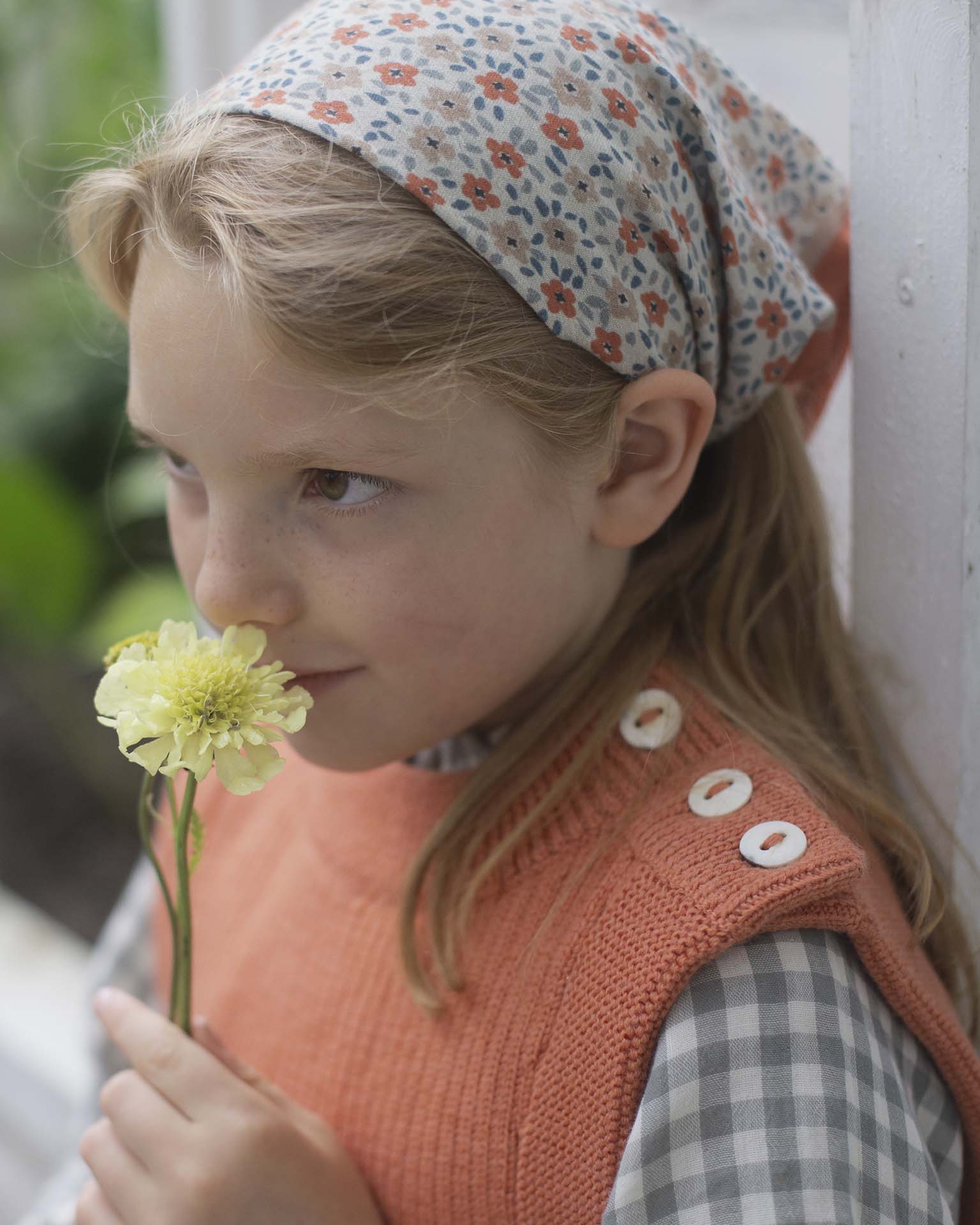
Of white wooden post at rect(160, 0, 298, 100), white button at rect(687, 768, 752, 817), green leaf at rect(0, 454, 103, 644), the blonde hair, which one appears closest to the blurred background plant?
green leaf at rect(0, 454, 103, 644)

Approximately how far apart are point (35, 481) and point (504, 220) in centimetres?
151

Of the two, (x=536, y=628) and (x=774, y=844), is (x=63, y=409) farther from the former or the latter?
(x=774, y=844)

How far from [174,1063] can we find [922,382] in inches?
26.4

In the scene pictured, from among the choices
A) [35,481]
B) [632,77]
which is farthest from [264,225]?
[35,481]

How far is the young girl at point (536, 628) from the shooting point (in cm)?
67

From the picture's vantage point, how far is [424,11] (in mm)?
705

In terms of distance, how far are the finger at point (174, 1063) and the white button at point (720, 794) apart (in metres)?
0.36

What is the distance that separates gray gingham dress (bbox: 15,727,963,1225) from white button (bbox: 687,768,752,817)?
0.27 feet

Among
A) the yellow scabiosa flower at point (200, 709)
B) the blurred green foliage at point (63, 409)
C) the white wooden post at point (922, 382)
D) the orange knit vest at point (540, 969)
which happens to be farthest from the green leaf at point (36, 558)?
the white wooden post at point (922, 382)

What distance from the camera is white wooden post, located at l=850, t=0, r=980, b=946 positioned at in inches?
28.1

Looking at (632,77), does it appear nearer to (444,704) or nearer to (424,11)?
(424,11)

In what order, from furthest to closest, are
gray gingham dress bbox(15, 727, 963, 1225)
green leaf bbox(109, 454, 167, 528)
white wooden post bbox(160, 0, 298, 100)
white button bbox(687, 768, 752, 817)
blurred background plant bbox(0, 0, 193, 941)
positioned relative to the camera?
blurred background plant bbox(0, 0, 193, 941) < green leaf bbox(109, 454, 167, 528) < white wooden post bbox(160, 0, 298, 100) < white button bbox(687, 768, 752, 817) < gray gingham dress bbox(15, 727, 963, 1225)

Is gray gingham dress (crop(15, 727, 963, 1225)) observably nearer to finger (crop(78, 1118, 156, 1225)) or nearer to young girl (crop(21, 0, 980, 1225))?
young girl (crop(21, 0, 980, 1225))

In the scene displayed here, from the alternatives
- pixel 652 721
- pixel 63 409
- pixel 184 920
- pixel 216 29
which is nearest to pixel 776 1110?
pixel 652 721
